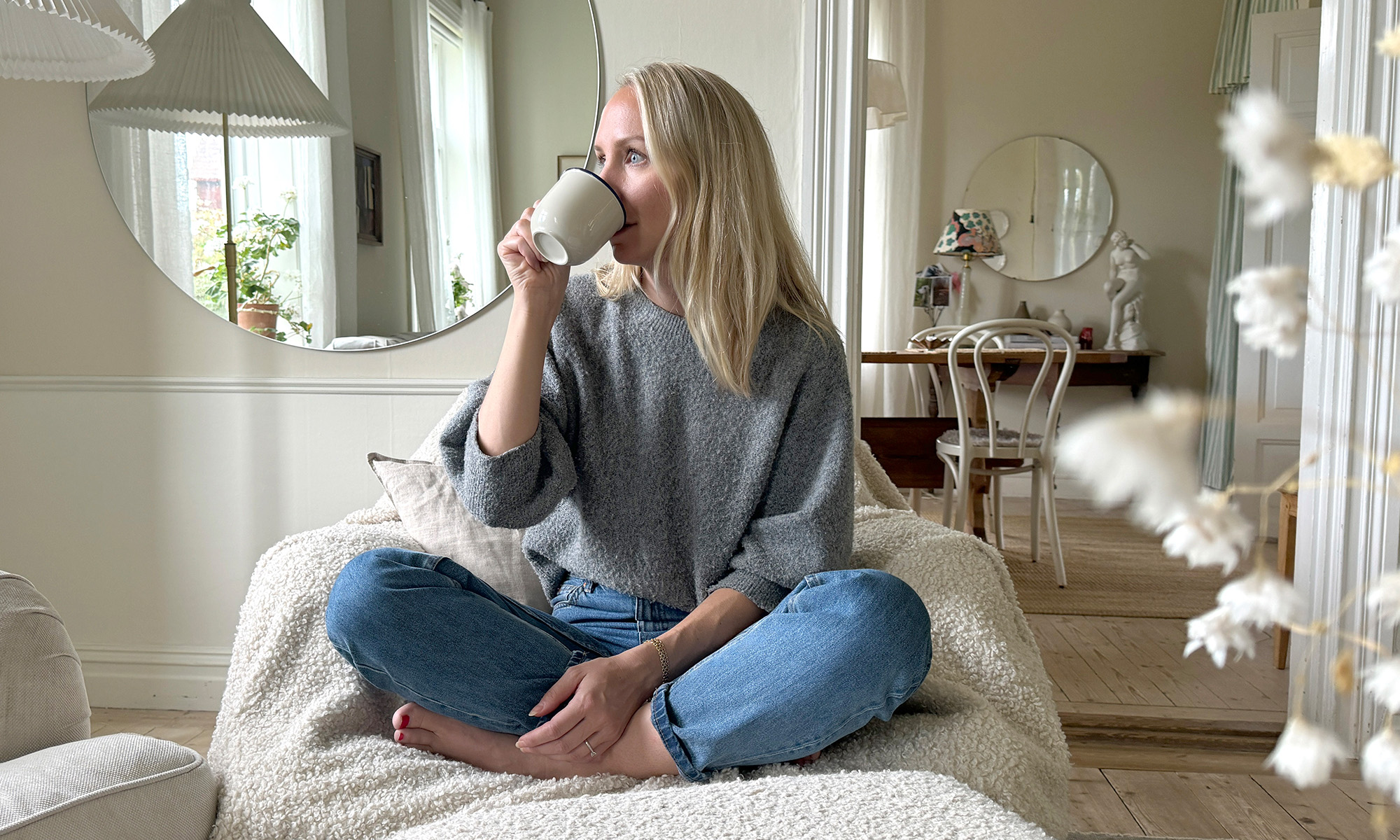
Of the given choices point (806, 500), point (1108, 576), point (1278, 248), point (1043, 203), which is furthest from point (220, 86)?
point (1043, 203)

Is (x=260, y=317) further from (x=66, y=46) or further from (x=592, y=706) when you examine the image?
(x=592, y=706)

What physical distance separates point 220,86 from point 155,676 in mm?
1291

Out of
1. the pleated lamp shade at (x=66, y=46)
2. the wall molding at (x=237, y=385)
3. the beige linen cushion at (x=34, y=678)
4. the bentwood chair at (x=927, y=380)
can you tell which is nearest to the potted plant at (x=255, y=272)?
the wall molding at (x=237, y=385)

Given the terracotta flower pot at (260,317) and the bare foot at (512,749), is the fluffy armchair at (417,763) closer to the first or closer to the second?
the bare foot at (512,749)

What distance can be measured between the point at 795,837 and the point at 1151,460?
0.69m

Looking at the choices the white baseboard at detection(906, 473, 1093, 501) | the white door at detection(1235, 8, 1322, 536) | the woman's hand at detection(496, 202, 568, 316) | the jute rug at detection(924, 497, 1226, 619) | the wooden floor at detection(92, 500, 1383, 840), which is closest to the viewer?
the woman's hand at detection(496, 202, 568, 316)

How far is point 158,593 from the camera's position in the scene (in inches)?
89.5

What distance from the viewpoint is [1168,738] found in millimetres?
2104

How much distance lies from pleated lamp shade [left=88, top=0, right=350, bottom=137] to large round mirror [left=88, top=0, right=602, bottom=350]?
0.07 ft

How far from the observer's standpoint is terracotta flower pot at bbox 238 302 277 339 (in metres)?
2.15

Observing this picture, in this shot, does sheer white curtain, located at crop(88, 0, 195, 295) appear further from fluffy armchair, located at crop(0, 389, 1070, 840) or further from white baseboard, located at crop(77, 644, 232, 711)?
fluffy armchair, located at crop(0, 389, 1070, 840)

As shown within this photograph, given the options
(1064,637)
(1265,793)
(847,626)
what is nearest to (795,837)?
(847,626)

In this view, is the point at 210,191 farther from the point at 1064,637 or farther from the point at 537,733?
the point at 1064,637

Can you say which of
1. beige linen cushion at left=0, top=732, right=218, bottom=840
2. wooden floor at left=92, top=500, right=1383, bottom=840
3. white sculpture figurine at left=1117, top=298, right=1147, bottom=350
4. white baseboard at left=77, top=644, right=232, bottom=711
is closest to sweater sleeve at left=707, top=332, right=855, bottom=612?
beige linen cushion at left=0, top=732, right=218, bottom=840
